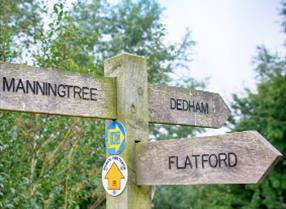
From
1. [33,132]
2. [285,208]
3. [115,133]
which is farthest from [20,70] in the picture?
[285,208]

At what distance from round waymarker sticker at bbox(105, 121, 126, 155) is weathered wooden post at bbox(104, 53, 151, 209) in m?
0.02

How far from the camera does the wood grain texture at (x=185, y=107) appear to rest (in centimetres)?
221

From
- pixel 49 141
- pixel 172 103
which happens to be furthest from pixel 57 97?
pixel 49 141

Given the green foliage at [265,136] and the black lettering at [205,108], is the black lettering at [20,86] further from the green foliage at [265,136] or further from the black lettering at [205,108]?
the green foliage at [265,136]

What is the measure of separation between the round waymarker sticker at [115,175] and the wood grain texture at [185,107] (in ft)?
0.86

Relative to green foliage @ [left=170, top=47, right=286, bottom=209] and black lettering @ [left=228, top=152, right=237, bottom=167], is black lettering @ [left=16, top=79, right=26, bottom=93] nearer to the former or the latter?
black lettering @ [left=228, top=152, right=237, bottom=167]

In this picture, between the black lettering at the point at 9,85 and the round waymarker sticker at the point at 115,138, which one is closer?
the black lettering at the point at 9,85

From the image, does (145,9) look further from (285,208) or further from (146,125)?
(146,125)

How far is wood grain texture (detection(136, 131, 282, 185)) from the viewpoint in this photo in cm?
168

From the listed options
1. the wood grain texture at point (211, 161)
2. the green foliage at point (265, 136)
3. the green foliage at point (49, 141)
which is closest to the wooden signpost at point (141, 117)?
the wood grain texture at point (211, 161)

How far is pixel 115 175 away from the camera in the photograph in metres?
2.03

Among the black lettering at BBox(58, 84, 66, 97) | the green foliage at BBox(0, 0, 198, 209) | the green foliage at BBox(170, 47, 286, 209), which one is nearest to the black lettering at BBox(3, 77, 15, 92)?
the black lettering at BBox(58, 84, 66, 97)

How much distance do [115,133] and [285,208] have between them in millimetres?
10089

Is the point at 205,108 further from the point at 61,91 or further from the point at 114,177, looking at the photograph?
the point at 61,91
